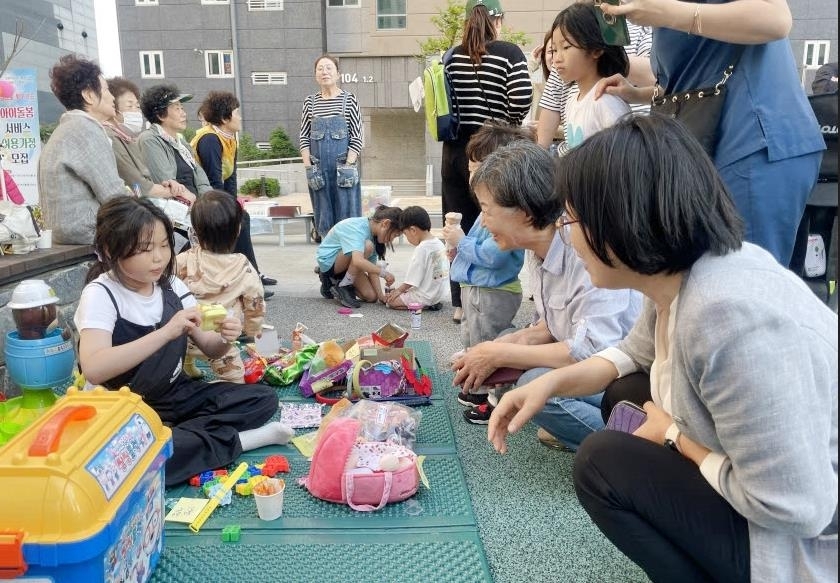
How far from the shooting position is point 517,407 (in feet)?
5.05

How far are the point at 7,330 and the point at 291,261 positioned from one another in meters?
4.06

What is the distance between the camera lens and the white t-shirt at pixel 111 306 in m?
2.08

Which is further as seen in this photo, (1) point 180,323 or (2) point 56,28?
(2) point 56,28

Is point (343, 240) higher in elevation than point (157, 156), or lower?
lower

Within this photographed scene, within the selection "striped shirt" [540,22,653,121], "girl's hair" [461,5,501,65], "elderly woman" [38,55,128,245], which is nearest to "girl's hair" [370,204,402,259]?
"girl's hair" [461,5,501,65]

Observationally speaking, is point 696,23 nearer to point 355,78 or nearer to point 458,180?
point 458,180

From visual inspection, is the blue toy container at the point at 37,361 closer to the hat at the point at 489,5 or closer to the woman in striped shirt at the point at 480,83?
the woman in striped shirt at the point at 480,83

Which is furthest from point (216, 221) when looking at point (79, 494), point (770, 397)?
point (770, 397)

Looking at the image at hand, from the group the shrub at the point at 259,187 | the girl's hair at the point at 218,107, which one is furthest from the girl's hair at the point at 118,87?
the shrub at the point at 259,187

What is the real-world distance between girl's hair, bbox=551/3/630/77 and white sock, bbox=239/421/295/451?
177cm

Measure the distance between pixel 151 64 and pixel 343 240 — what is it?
54.7 ft

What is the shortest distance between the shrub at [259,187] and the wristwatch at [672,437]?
530 inches

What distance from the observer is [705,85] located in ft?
5.97

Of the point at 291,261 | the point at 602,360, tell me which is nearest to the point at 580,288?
the point at 602,360
